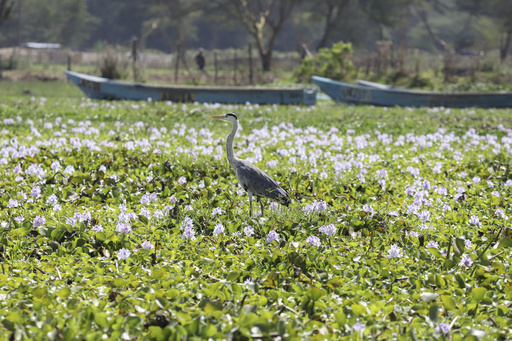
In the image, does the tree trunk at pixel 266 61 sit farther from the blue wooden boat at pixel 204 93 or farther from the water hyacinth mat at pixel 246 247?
the water hyacinth mat at pixel 246 247

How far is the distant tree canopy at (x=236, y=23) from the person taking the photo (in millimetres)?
46219

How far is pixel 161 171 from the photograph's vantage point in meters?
6.45

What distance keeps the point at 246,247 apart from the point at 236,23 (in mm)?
66453

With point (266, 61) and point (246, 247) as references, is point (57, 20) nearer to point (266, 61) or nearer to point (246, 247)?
point (266, 61)

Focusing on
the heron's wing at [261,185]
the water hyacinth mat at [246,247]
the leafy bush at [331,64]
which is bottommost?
the water hyacinth mat at [246,247]

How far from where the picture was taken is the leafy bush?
25.0m

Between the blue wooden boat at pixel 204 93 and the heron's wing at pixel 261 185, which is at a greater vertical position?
the blue wooden boat at pixel 204 93

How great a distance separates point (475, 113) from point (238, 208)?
35.2ft

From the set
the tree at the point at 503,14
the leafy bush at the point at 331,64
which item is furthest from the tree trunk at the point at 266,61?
the tree at the point at 503,14

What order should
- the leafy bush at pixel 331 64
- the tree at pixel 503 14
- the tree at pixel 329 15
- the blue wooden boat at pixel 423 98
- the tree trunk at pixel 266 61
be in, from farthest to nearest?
the tree at pixel 503 14 → the tree at pixel 329 15 → the tree trunk at pixel 266 61 → the leafy bush at pixel 331 64 → the blue wooden boat at pixel 423 98

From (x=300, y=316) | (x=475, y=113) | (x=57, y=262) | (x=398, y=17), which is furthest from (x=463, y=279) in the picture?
(x=398, y=17)

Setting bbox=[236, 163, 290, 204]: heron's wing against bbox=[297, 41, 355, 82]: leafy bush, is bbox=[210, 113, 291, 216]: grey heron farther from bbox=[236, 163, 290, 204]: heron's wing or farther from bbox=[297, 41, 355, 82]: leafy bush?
bbox=[297, 41, 355, 82]: leafy bush

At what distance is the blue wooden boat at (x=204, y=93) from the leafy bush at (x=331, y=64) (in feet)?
32.2

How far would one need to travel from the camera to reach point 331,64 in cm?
2522
